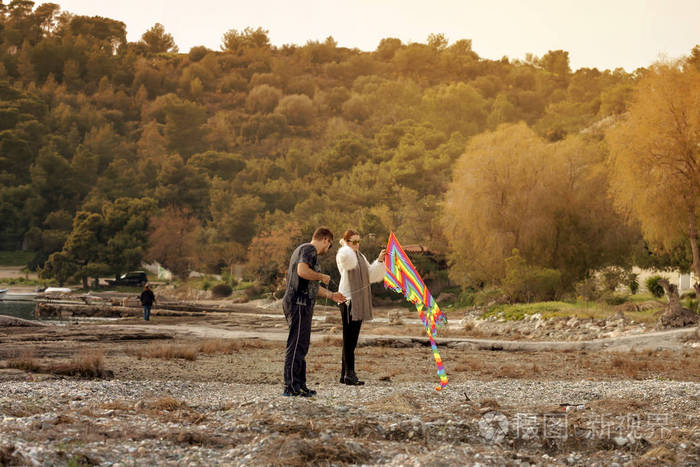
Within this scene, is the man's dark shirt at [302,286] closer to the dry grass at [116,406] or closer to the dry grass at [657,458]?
the dry grass at [116,406]

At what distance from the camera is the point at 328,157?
71.0 m

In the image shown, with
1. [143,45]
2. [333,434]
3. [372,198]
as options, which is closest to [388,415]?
[333,434]

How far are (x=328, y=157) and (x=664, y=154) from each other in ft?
174

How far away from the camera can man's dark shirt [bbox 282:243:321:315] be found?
7371 mm

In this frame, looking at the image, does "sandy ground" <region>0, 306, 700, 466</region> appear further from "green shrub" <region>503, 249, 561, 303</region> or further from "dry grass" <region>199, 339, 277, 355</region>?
"green shrub" <region>503, 249, 561, 303</region>

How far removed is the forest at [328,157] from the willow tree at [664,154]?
0.06m

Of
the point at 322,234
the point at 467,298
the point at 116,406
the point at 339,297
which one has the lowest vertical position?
the point at 467,298

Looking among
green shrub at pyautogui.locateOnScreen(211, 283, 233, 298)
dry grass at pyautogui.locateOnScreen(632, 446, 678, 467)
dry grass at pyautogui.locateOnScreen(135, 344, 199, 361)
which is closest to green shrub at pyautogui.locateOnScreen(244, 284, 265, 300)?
green shrub at pyautogui.locateOnScreen(211, 283, 233, 298)

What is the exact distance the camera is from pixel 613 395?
8.01 m

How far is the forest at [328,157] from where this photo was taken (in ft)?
83.1

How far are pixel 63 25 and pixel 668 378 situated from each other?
6058 inches

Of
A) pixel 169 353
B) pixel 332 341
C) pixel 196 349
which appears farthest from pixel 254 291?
pixel 169 353

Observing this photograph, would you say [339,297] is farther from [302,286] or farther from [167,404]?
[167,404]

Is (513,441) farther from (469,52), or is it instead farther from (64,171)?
(469,52)
